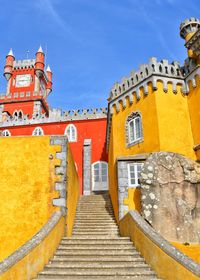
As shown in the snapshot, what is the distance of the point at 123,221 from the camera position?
9.64 meters

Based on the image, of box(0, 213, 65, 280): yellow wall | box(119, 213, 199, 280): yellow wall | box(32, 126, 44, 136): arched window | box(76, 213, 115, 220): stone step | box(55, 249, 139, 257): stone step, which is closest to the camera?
box(0, 213, 65, 280): yellow wall

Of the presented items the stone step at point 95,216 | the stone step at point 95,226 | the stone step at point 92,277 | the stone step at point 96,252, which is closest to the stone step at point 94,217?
the stone step at point 95,216

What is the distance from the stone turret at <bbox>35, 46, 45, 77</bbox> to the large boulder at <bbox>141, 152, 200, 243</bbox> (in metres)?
30.2

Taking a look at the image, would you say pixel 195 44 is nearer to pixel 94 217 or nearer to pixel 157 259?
pixel 94 217

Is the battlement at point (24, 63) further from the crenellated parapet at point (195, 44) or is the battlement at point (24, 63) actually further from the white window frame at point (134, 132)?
the crenellated parapet at point (195, 44)

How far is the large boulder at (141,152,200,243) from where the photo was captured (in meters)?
9.25

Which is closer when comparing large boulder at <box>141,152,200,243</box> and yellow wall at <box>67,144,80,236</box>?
large boulder at <box>141,152,200,243</box>

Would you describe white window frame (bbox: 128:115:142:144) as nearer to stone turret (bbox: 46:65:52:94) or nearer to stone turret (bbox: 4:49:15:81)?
stone turret (bbox: 4:49:15:81)

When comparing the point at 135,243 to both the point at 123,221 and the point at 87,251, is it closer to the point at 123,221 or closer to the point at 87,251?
the point at 87,251

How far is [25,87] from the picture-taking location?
120 ft

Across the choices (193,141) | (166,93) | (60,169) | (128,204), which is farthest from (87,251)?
(166,93)

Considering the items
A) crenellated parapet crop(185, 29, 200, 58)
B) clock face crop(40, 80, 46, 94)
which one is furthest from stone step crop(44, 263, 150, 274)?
clock face crop(40, 80, 46, 94)

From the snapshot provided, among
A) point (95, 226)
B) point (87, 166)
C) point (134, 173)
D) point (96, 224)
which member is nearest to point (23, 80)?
point (87, 166)

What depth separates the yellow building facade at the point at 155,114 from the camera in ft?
40.4
